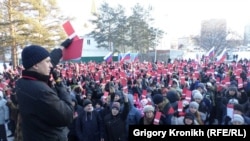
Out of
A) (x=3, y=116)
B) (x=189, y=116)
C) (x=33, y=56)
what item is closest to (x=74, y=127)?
(x=189, y=116)

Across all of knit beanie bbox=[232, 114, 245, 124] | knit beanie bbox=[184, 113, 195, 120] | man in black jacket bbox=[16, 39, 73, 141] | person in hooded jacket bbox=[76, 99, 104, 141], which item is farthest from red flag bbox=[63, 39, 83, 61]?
knit beanie bbox=[232, 114, 245, 124]

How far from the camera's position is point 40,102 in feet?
8.59

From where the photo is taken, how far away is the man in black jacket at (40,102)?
263 cm

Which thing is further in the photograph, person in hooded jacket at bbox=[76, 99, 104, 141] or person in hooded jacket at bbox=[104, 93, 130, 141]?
person in hooded jacket at bbox=[76, 99, 104, 141]

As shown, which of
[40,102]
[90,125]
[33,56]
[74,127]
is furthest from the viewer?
[74,127]

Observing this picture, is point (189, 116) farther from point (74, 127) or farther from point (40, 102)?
point (40, 102)

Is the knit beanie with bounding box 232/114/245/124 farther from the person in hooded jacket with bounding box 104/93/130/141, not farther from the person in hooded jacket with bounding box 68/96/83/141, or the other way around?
the person in hooded jacket with bounding box 68/96/83/141

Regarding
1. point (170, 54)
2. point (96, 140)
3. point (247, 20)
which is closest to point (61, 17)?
point (170, 54)

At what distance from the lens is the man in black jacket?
2630 mm

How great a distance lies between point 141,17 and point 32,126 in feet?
150

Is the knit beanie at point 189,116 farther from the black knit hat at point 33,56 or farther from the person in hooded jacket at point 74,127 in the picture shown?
the black knit hat at point 33,56

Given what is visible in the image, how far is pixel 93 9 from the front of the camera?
59094 mm

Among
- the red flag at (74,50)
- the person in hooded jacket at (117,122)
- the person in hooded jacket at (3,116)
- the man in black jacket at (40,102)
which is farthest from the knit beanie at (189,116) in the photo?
the person in hooded jacket at (3,116)

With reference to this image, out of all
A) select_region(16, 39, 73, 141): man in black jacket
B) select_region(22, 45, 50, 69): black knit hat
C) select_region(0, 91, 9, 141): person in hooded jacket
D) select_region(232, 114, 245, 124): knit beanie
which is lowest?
select_region(0, 91, 9, 141): person in hooded jacket
